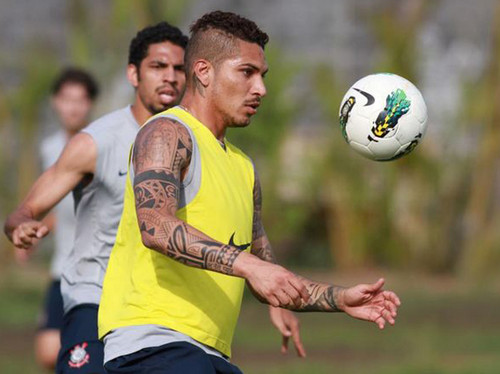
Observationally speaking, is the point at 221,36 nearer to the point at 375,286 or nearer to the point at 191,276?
the point at 191,276

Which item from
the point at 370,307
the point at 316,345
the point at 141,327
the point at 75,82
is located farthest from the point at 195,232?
the point at 316,345

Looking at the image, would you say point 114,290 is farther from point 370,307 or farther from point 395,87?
Result: point 395,87

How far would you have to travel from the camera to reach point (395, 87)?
19.4ft

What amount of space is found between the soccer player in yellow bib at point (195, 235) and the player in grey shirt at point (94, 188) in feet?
3.56

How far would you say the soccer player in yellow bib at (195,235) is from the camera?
4.83m

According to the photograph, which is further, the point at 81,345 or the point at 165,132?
the point at 81,345

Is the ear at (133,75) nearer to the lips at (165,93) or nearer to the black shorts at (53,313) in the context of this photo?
the lips at (165,93)

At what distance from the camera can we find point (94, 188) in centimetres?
648

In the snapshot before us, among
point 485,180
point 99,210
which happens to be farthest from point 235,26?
point 485,180

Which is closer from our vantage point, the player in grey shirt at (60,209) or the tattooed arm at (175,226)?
the tattooed arm at (175,226)

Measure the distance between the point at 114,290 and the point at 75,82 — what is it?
452cm

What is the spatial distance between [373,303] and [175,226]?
0.99 meters

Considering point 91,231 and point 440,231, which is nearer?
point 91,231

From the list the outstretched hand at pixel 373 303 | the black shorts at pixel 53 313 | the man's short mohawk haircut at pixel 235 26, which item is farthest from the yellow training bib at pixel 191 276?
the black shorts at pixel 53 313
